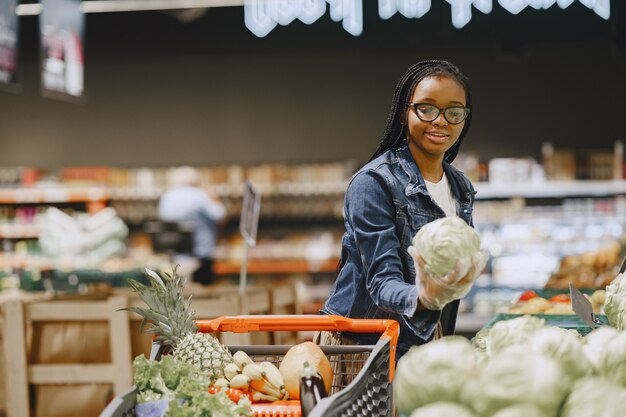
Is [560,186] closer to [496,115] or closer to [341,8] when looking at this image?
[496,115]

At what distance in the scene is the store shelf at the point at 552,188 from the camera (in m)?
9.03

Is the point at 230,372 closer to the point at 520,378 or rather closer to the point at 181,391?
the point at 181,391

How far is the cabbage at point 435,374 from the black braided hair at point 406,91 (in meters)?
1.14

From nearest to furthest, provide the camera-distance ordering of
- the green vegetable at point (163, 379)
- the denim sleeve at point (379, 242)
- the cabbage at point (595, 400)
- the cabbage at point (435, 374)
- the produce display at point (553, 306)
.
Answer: the cabbage at point (595, 400), the cabbage at point (435, 374), the green vegetable at point (163, 379), the denim sleeve at point (379, 242), the produce display at point (553, 306)

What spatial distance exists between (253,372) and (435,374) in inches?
26.3

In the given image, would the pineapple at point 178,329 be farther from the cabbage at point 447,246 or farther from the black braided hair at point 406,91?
the black braided hair at point 406,91

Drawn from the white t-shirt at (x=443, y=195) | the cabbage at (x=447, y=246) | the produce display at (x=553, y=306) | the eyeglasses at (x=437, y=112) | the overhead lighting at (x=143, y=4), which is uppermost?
the overhead lighting at (x=143, y=4)

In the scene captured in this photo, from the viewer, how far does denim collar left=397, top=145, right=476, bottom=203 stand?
2.43 metres

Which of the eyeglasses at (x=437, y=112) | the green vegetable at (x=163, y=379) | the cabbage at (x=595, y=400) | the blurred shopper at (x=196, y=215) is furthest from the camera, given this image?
the blurred shopper at (x=196, y=215)

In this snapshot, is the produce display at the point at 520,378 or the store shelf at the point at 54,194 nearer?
the produce display at the point at 520,378

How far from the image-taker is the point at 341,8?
6.79 metres

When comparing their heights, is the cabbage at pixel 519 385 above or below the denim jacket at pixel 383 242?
below

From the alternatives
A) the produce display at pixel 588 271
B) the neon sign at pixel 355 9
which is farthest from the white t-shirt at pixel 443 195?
the neon sign at pixel 355 9

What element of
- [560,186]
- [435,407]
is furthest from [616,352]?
[560,186]
